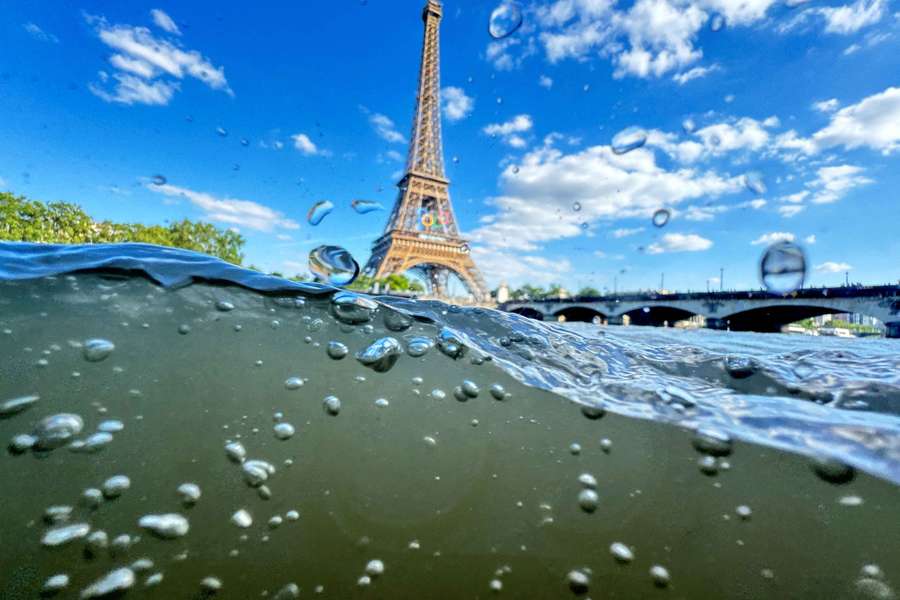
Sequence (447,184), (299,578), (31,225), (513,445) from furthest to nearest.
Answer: (447,184) → (31,225) → (513,445) → (299,578)

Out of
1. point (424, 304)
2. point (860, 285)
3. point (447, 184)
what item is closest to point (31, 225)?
point (447, 184)

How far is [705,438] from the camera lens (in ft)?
7.11

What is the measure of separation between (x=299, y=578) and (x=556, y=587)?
0.96m

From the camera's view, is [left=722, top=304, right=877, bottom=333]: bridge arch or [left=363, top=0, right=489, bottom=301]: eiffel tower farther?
[left=363, top=0, right=489, bottom=301]: eiffel tower

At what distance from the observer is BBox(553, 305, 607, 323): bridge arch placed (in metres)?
38.3

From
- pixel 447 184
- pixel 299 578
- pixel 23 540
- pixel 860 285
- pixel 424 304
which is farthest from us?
pixel 447 184

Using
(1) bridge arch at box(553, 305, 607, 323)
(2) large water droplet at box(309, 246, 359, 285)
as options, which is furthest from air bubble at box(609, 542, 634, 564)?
(1) bridge arch at box(553, 305, 607, 323)

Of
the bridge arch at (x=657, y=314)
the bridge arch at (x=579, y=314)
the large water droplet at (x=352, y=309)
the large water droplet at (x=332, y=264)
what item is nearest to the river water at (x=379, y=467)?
the large water droplet at (x=352, y=309)

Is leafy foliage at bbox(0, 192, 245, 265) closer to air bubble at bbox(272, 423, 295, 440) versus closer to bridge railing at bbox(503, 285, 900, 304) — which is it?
air bubble at bbox(272, 423, 295, 440)

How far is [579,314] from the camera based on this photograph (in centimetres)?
4266

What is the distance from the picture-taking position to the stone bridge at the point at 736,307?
2312 cm

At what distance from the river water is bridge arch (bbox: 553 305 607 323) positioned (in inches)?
1450

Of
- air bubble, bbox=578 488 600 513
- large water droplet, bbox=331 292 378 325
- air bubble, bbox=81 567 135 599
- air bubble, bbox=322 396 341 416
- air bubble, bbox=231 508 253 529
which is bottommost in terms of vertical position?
air bubble, bbox=81 567 135 599

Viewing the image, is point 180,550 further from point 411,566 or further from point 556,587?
point 556,587
